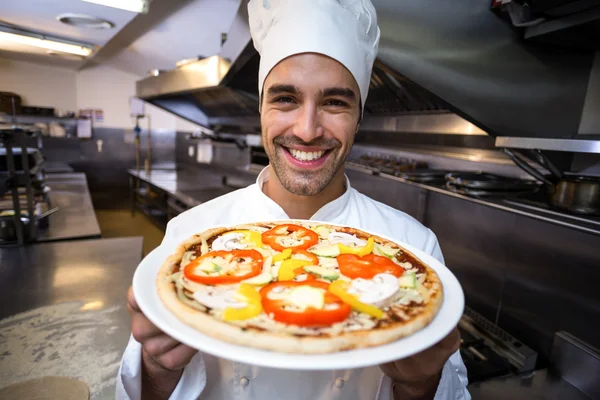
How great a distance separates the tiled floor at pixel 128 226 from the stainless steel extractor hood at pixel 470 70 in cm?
459

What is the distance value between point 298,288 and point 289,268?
5.2 inches

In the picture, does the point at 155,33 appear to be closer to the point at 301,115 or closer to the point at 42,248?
the point at 42,248

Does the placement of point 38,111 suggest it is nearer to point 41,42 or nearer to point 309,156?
point 41,42

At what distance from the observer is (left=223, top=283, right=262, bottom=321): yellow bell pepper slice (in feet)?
2.22

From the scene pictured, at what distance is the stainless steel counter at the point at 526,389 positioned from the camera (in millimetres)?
1666

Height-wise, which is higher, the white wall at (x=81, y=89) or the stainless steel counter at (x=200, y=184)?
the white wall at (x=81, y=89)

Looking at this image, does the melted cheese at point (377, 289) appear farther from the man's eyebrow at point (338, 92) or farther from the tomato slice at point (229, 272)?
the man's eyebrow at point (338, 92)

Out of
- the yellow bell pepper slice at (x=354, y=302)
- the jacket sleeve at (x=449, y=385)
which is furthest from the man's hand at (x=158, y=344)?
the jacket sleeve at (x=449, y=385)

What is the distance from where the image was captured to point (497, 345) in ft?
6.91

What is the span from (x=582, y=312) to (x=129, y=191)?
1036cm

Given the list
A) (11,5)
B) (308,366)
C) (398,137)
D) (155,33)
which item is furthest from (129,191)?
(308,366)

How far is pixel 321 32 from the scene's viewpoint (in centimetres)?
135

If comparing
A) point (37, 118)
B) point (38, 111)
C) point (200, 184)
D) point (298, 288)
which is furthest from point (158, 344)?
point (37, 118)

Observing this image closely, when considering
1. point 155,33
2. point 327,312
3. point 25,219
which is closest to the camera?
point 327,312
